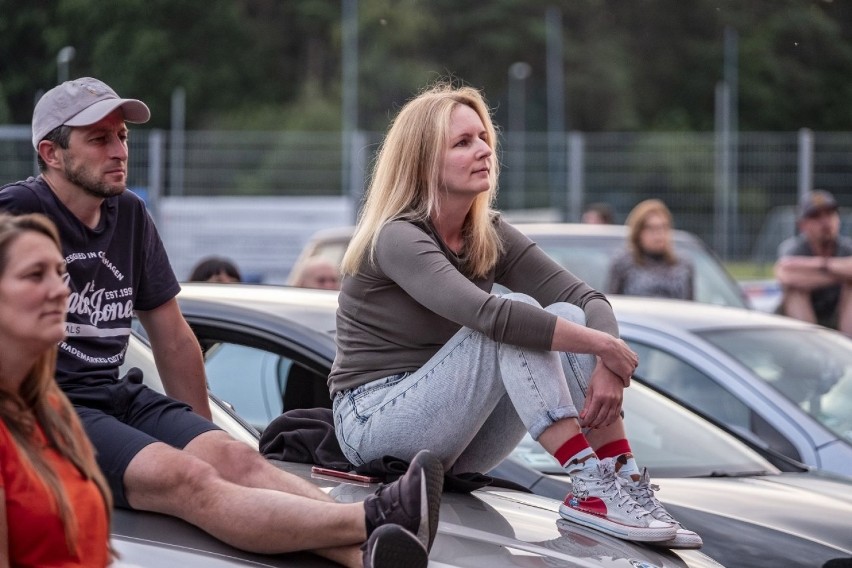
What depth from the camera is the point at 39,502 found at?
2373mm

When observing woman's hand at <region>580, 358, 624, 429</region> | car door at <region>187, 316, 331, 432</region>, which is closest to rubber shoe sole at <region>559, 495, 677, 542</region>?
woman's hand at <region>580, 358, 624, 429</region>

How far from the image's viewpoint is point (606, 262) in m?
9.34

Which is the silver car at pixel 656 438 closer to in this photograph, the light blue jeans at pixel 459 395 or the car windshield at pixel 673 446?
→ the car windshield at pixel 673 446

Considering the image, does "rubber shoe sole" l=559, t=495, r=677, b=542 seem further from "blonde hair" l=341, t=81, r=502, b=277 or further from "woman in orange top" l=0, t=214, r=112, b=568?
"woman in orange top" l=0, t=214, r=112, b=568

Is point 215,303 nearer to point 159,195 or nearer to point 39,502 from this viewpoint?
point 39,502

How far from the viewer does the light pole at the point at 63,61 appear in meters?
7.57

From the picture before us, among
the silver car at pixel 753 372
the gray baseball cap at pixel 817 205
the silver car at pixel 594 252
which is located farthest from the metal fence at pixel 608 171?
the silver car at pixel 753 372

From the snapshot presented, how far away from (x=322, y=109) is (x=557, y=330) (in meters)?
34.1

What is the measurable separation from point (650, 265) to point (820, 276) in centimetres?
113

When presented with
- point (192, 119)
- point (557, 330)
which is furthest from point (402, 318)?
point (192, 119)

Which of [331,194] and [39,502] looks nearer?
[39,502]

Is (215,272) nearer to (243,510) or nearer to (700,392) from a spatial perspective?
(700,392)

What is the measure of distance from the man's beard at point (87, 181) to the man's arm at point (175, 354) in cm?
52

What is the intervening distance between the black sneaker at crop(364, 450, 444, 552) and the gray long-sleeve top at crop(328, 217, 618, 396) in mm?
613
